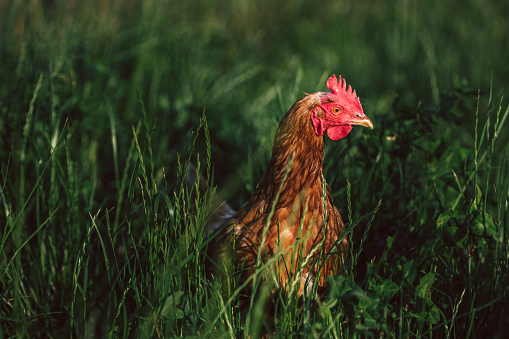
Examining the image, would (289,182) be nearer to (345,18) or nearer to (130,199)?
(130,199)

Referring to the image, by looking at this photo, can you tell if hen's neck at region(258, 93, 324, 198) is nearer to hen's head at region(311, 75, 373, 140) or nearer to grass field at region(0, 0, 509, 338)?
hen's head at region(311, 75, 373, 140)

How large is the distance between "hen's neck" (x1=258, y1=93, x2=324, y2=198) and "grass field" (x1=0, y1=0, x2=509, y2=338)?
24cm

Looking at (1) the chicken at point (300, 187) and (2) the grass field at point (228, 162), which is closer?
(2) the grass field at point (228, 162)

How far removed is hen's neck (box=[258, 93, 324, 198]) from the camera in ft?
5.49

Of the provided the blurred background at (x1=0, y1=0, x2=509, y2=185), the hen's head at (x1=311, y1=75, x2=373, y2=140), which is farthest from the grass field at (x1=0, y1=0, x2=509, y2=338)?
the hen's head at (x1=311, y1=75, x2=373, y2=140)

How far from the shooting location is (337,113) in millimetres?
1697

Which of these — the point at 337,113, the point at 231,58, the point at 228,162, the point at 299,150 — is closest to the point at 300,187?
the point at 299,150

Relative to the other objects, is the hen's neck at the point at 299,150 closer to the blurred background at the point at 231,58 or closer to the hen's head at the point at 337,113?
the hen's head at the point at 337,113

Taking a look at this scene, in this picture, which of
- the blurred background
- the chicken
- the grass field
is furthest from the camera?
the blurred background

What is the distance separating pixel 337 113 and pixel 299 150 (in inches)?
7.3

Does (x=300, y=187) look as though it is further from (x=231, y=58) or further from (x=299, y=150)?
→ (x=231, y=58)

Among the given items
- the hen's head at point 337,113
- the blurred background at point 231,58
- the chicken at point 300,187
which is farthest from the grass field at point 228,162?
the hen's head at point 337,113

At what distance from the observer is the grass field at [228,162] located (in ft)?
4.80

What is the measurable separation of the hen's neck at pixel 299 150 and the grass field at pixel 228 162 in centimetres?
24
